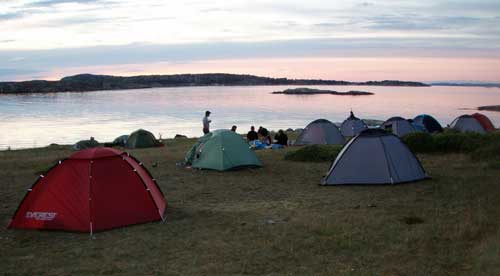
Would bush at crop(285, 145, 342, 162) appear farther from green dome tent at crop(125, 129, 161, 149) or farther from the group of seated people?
green dome tent at crop(125, 129, 161, 149)

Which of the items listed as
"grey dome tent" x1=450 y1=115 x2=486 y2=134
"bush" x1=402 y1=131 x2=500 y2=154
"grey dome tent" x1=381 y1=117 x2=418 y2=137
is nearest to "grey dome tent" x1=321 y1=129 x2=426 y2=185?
"bush" x1=402 y1=131 x2=500 y2=154

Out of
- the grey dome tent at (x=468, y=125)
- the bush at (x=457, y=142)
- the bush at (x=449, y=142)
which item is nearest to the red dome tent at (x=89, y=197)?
the bush at (x=449, y=142)

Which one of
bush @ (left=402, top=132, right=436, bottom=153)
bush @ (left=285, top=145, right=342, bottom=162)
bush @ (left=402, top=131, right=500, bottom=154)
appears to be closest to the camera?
bush @ (left=285, top=145, right=342, bottom=162)

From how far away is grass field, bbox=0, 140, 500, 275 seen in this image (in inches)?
318

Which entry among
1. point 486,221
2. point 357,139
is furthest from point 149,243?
point 357,139

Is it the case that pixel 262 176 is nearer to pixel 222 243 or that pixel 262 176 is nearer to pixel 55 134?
pixel 222 243

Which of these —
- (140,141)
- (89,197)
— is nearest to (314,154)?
(89,197)

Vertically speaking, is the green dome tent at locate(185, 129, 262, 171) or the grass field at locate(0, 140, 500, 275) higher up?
the green dome tent at locate(185, 129, 262, 171)

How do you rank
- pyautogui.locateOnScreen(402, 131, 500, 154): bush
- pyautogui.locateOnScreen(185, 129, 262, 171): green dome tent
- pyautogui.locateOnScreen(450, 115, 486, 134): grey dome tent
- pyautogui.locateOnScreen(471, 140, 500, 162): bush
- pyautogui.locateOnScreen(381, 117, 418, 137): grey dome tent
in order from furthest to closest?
1. pyautogui.locateOnScreen(450, 115, 486, 134): grey dome tent
2. pyautogui.locateOnScreen(381, 117, 418, 137): grey dome tent
3. pyautogui.locateOnScreen(402, 131, 500, 154): bush
4. pyautogui.locateOnScreen(471, 140, 500, 162): bush
5. pyautogui.locateOnScreen(185, 129, 262, 171): green dome tent

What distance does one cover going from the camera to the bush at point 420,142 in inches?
822

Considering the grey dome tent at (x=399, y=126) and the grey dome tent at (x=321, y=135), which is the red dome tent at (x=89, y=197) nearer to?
the grey dome tent at (x=321, y=135)

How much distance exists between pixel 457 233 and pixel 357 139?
570 cm

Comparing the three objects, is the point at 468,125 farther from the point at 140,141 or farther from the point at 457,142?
the point at 140,141

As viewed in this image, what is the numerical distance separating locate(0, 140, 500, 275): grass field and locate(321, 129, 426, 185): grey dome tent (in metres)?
0.40
